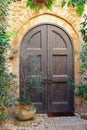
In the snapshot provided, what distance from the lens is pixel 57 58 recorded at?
6074 millimetres

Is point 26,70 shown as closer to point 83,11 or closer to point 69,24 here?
point 69,24

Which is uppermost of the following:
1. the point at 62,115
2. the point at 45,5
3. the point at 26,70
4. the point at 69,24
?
the point at 45,5

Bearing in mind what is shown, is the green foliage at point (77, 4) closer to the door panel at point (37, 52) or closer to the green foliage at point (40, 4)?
the green foliage at point (40, 4)

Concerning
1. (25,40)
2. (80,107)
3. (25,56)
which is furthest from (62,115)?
(25,40)

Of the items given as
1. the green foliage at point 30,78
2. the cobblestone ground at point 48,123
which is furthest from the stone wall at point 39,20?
the cobblestone ground at point 48,123

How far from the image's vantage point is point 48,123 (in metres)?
5.17

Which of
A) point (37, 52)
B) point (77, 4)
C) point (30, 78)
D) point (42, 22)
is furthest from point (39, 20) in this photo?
point (77, 4)

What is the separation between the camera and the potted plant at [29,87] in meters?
5.37

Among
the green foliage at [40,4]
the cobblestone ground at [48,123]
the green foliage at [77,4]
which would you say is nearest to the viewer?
the green foliage at [77,4]

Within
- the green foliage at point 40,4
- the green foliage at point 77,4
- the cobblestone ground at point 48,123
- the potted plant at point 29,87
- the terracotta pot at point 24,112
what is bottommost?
the cobblestone ground at point 48,123

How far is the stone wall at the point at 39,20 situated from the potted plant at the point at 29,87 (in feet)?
1.00

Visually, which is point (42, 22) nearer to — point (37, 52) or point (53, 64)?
point (37, 52)

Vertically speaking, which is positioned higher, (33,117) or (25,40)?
(25,40)

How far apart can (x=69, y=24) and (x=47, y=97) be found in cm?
192
